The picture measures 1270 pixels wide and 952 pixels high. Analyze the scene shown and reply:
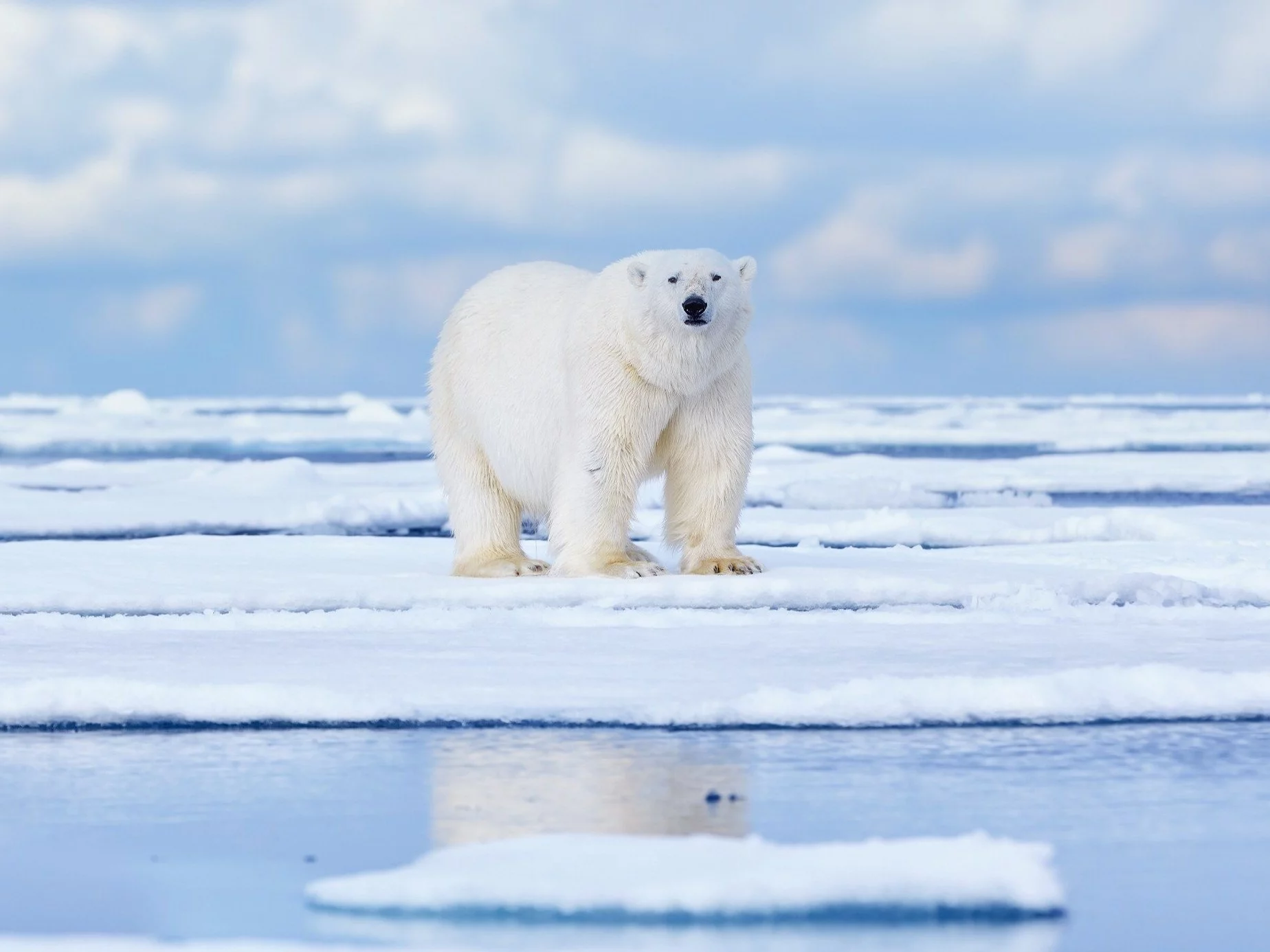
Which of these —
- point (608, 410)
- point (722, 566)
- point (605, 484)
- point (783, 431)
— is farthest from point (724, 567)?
point (783, 431)

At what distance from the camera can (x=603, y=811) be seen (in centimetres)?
289

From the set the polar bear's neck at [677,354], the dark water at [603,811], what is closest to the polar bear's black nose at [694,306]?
the polar bear's neck at [677,354]

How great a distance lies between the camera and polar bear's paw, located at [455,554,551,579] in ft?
19.7

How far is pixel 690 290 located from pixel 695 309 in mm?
62

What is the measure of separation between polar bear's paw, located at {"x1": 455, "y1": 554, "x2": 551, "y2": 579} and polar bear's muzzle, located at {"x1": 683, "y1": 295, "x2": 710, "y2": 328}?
115 centimetres

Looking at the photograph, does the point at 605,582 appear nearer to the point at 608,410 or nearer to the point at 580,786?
the point at 608,410

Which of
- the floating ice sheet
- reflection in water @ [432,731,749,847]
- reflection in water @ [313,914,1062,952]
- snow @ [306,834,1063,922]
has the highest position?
the floating ice sheet

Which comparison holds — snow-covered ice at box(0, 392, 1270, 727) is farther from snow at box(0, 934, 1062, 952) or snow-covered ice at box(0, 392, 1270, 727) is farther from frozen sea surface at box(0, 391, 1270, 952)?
snow at box(0, 934, 1062, 952)

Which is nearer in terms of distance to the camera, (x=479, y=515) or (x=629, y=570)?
(x=629, y=570)

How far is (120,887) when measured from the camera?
8.40 feet

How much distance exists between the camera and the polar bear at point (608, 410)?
5371 mm

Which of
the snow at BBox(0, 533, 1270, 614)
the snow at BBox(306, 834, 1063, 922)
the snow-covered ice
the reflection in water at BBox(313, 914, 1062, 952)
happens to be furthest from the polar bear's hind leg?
the reflection in water at BBox(313, 914, 1062, 952)

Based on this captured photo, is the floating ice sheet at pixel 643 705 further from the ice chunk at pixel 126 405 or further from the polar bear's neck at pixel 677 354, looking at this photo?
the ice chunk at pixel 126 405

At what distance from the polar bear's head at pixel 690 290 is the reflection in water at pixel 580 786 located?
77.0 inches
